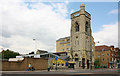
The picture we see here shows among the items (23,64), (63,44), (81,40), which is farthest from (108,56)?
(23,64)

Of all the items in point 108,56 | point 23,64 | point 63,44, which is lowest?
point 23,64

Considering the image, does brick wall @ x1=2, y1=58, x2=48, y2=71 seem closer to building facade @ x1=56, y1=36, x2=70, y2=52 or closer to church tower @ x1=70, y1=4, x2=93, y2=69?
church tower @ x1=70, y1=4, x2=93, y2=69

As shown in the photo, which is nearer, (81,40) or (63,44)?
(81,40)

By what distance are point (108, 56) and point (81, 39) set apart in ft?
82.7

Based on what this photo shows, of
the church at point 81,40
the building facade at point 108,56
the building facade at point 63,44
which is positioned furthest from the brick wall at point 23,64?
the building facade at point 108,56

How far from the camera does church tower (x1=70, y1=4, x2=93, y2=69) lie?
2469 inches

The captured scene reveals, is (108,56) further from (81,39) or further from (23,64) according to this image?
(23,64)

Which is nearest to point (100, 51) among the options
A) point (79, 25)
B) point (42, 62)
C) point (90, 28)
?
point (90, 28)

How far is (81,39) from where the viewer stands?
64.1 m

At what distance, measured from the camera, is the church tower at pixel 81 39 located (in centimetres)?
6272

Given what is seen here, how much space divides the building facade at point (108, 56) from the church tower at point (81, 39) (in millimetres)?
18583

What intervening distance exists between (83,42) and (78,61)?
8.80 m

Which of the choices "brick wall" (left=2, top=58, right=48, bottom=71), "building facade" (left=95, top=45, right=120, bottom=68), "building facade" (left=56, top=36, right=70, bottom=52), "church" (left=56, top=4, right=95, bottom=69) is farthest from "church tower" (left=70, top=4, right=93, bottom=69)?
"brick wall" (left=2, top=58, right=48, bottom=71)

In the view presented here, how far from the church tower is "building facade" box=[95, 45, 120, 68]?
61.0 feet
